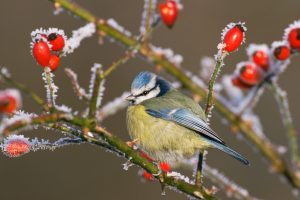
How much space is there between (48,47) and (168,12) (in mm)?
380

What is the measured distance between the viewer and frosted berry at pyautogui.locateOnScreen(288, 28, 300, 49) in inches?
61.1

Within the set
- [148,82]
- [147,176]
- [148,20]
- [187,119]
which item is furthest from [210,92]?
[148,82]

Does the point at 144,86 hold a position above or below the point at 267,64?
above

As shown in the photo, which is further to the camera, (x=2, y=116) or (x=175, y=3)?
(x=175, y=3)

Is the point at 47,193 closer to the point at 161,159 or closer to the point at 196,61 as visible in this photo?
the point at 196,61

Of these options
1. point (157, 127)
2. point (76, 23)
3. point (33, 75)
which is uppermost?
point (76, 23)

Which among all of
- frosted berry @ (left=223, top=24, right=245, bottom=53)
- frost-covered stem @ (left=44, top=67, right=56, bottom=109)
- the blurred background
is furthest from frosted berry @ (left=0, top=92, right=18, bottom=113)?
the blurred background

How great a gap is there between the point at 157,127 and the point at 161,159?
0.50ft

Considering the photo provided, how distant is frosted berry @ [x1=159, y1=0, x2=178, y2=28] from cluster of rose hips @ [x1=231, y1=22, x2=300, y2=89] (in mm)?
288

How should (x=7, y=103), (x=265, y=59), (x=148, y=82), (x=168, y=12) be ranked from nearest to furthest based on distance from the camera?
(x=7, y=103) → (x=168, y=12) → (x=265, y=59) → (x=148, y=82)

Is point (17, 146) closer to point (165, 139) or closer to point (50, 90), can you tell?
point (50, 90)

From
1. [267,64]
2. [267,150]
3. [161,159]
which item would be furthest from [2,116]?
[161,159]

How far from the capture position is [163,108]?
7.14 ft

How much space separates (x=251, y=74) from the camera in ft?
5.26
